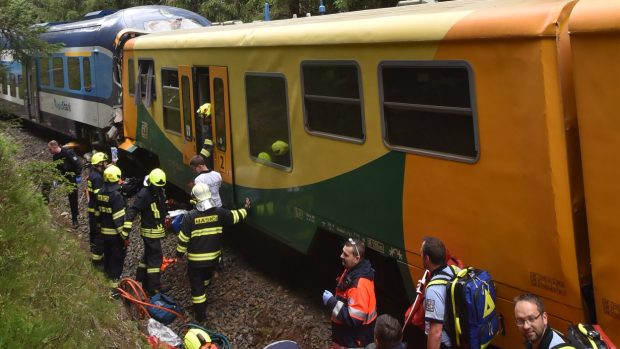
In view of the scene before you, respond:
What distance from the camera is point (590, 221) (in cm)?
370

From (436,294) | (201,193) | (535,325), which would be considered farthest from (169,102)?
(535,325)

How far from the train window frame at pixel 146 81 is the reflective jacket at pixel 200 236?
4.14 metres

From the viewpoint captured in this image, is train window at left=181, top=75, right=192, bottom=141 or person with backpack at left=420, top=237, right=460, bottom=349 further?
train window at left=181, top=75, right=192, bottom=141

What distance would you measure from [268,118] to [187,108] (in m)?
2.49

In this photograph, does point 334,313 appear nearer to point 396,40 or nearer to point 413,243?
point 413,243

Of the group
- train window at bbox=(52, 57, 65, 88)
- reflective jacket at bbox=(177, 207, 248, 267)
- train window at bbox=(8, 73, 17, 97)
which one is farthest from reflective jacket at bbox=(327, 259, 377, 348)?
train window at bbox=(8, 73, 17, 97)

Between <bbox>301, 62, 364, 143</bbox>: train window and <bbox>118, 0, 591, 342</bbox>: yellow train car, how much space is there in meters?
0.02

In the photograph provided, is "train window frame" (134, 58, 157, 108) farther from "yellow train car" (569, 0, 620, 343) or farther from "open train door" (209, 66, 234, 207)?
"yellow train car" (569, 0, 620, 343)

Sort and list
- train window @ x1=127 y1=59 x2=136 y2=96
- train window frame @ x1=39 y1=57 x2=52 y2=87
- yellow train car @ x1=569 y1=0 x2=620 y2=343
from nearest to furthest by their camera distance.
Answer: yellow train car @ x1=569 y1=0 x2=620 y2=343
train window @ x1=127 y1=59 x2=136 y2=96
train window frame @ x1=39 y1=57 x2=52 y2=87

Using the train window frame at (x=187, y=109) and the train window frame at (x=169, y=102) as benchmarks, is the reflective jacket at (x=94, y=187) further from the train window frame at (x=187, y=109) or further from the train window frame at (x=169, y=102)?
the train window frame at (x=169, y=102)

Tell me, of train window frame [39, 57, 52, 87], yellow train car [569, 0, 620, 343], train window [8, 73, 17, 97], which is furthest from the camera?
train window [8, 73, 17, 97]

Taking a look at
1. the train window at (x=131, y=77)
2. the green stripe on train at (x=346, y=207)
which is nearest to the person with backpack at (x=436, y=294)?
the green stripe on train at (x=346, y=207)

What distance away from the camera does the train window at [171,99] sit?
9617 mm

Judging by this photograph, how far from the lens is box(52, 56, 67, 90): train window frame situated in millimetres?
15892
